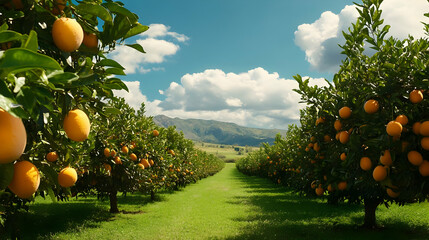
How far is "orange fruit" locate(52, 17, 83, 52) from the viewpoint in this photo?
→ 57.6 inches

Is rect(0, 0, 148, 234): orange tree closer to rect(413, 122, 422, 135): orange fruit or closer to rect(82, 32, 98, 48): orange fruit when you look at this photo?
rect(82, 32, 98, 48): orange fruit

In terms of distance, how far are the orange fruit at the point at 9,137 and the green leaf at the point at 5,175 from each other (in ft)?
0.94

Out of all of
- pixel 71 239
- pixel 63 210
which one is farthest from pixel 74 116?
pixel 63 210

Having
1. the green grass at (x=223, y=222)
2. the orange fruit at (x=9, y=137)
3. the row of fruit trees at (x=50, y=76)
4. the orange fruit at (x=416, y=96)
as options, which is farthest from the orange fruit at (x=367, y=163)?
the green grass at (x=223, y=222)

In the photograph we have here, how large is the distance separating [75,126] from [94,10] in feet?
2.22

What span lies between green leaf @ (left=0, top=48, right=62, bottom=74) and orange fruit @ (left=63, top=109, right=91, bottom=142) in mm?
650

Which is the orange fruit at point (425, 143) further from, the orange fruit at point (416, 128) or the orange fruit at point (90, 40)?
the orange fruit at point (90, 40)

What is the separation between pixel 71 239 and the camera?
294 inches

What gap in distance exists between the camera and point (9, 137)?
3.28 ft

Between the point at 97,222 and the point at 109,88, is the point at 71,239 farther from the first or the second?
the point at 109,88

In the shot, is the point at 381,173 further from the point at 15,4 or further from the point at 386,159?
the point at 15,4

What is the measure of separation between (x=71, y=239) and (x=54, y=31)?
7699mm

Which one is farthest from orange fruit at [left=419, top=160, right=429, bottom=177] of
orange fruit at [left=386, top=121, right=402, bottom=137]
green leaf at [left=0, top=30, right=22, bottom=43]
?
green leaf at [left=0, top=30, right=22, bottom=43]

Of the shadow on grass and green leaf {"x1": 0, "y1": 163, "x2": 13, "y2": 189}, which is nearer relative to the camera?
green leaf {"x1": 0, "y1": 163, "x2": 13, "y2": 189}
